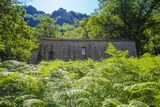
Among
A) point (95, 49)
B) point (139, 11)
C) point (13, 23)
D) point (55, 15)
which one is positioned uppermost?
point (55, 15)

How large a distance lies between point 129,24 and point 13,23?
64.6 ft

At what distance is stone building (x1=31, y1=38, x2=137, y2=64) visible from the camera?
34.1 meters

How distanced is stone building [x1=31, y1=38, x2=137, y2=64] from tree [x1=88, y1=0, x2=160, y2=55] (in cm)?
786

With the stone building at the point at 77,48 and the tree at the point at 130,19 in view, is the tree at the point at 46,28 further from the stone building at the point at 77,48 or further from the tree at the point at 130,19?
the stone building at the point at 77,48

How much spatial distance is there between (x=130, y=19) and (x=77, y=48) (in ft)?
40.0

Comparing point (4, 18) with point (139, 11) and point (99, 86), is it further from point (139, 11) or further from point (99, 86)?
point (99, 86)

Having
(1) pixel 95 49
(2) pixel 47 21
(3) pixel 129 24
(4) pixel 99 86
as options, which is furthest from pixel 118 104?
(2) pixel 47 21

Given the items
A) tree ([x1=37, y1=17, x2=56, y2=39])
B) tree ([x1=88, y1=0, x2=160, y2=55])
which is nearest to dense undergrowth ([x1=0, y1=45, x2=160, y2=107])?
tree ([x1=88, y1=0, x2=160, y2=55])

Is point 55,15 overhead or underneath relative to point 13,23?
overhead

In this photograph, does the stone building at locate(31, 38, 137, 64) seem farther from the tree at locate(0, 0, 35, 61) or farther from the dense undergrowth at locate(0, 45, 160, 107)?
the dense undergrowth at locate(0, 45, 160, 107)

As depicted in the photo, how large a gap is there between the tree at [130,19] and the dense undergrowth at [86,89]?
3625 centimetres

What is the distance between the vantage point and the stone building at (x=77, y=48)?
3408cm

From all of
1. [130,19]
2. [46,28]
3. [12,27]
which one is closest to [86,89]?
[12,27]

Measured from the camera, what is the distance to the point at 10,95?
498cm
